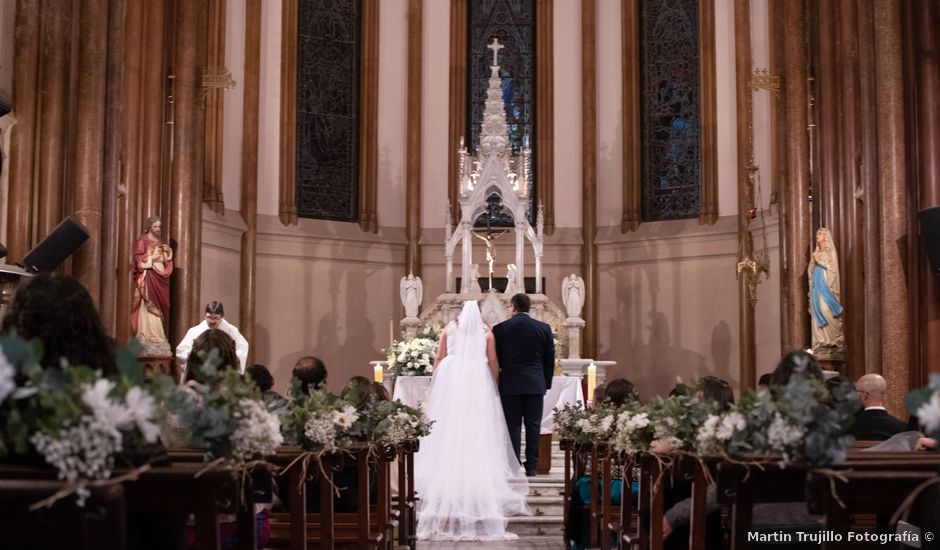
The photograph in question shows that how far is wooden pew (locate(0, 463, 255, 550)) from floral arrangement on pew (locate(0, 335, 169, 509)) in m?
0.21

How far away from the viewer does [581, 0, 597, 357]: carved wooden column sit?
17.2 m

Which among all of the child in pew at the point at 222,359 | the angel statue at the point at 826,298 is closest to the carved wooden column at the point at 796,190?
the angel statue at the point at 826,298

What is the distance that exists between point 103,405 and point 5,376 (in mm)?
255

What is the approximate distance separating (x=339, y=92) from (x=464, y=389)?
29.9 ft

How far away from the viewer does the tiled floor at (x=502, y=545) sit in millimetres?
8297

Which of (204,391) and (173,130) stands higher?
(173,130)

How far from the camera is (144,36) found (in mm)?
13234

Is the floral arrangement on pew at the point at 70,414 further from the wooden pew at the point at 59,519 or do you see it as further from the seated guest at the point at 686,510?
the seated guest at the point at 686,510

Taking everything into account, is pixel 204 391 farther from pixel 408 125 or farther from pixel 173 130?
pixel 408 125

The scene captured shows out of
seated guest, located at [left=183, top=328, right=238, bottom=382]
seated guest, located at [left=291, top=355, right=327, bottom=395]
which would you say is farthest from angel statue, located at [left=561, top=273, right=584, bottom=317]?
seated guest, located at [left=183, top=328, right=238, bottom=382]

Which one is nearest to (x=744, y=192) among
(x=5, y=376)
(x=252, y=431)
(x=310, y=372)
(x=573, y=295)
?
(x=573, y=295)

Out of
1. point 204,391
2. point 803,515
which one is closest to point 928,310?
point 803,515

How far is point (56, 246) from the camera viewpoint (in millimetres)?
9234

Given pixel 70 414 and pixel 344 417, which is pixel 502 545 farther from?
pixel 70 414
